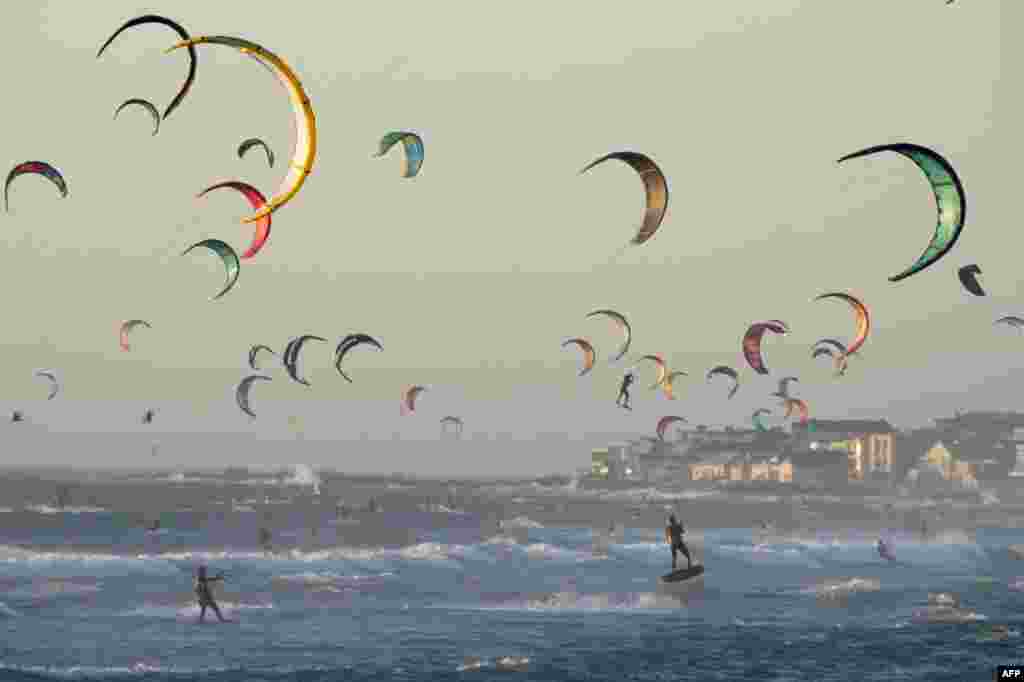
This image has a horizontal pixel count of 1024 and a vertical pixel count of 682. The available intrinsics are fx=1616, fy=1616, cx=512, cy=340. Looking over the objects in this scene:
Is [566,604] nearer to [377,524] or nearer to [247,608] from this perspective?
[247,608]

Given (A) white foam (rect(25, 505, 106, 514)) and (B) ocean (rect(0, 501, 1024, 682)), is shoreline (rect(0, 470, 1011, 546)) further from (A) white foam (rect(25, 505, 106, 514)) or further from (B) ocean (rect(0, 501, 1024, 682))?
(B) ocean (rect(0, 501, 1024, 682))

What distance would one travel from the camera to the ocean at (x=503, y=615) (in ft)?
89.9

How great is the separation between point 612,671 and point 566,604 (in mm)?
10792

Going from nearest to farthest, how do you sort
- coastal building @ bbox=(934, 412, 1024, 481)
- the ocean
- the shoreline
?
the ocean < the shoreline < coastal building @ bbox=(934, 412, 1024, 481)

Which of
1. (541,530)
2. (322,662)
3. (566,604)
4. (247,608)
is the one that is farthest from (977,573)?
(541,530)

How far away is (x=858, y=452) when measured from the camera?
15988cm

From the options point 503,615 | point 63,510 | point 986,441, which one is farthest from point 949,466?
point 503,615

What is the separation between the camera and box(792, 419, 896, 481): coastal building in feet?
518

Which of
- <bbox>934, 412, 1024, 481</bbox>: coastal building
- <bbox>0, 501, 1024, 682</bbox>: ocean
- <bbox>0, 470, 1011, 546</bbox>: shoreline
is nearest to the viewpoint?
<bbox>0, 501, 1024, 682</bbox>: ocean

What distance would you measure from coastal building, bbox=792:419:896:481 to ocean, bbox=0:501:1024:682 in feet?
309

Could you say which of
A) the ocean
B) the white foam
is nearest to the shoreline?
the white foam

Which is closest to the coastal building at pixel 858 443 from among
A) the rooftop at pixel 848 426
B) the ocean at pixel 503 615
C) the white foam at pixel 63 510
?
the rooftop at pixel 848 426

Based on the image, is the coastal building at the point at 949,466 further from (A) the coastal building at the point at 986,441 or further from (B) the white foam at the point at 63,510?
(B) the white foam at the point at 63,510

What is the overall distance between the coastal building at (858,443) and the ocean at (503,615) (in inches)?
3706
